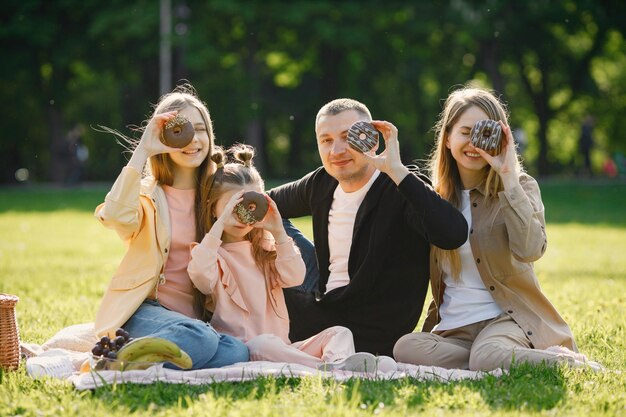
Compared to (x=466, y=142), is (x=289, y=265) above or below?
below

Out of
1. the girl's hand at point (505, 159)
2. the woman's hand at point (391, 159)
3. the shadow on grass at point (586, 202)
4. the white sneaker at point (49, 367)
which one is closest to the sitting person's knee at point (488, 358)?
the girl's hand at point (505, 159)

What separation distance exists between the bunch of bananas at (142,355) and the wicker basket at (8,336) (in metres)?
0.68

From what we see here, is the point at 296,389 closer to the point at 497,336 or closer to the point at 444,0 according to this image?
the point at 497,336

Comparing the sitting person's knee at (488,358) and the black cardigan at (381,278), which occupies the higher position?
the black cardigan at (381,278)

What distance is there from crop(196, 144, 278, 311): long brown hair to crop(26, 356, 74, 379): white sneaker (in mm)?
1215

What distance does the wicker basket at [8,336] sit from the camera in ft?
18.0

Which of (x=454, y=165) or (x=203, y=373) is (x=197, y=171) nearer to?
(x=203, y=373)

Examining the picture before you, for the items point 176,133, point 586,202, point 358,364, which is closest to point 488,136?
point 358,364

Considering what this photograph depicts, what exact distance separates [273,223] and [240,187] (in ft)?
1.17

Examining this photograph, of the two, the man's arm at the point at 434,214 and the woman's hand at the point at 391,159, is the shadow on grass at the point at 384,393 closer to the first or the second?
the man's arm at the point at 434,214

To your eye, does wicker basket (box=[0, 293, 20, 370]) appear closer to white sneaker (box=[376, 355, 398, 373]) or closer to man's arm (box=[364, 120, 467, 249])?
white sneaker (box=[376, 355, 398, 373])

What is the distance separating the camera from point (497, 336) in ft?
18.5

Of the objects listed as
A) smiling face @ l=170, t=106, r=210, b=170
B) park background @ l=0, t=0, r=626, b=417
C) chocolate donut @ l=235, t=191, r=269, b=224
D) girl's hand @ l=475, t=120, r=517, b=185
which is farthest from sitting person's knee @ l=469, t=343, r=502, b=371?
park background @ l=0, t=0, r=626, b=417

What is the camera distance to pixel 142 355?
5.14 meters
